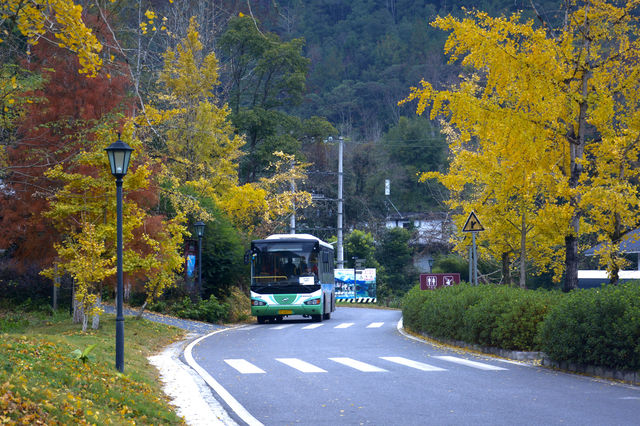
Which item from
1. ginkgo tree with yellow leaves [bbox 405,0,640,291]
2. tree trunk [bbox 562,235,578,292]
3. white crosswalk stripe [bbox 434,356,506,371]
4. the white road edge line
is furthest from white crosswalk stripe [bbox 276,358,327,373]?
tree trunk [bbox 562,235,578,292]

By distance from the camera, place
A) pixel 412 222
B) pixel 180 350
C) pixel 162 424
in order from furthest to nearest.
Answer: pixel 412 222 < pixel 180 350 < pixel 162 424

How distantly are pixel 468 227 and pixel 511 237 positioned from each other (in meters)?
7.51

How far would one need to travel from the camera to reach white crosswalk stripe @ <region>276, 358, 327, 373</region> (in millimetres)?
14797

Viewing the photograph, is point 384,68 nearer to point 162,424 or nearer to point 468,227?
point 468,227

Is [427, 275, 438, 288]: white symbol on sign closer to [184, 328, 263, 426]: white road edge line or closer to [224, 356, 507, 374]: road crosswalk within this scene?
[224, 356, 507, 374]: road crosswalk

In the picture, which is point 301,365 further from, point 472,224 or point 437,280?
point 437,280

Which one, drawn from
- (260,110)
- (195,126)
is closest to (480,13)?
(195,126)

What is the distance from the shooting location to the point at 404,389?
11.9 metres

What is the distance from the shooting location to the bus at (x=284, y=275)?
3278 cm

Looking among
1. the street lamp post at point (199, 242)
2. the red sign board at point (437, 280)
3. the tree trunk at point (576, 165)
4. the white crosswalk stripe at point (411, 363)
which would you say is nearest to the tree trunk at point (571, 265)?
the tree trunk at point (576, 165)

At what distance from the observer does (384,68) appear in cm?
7900

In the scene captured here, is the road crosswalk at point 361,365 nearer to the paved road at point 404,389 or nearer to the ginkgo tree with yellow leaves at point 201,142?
the paved road at point 404,389

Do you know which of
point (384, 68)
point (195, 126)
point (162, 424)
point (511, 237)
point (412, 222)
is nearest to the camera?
point (162, 424)

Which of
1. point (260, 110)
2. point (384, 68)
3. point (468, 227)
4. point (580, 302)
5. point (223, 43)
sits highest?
point (384, 68)
